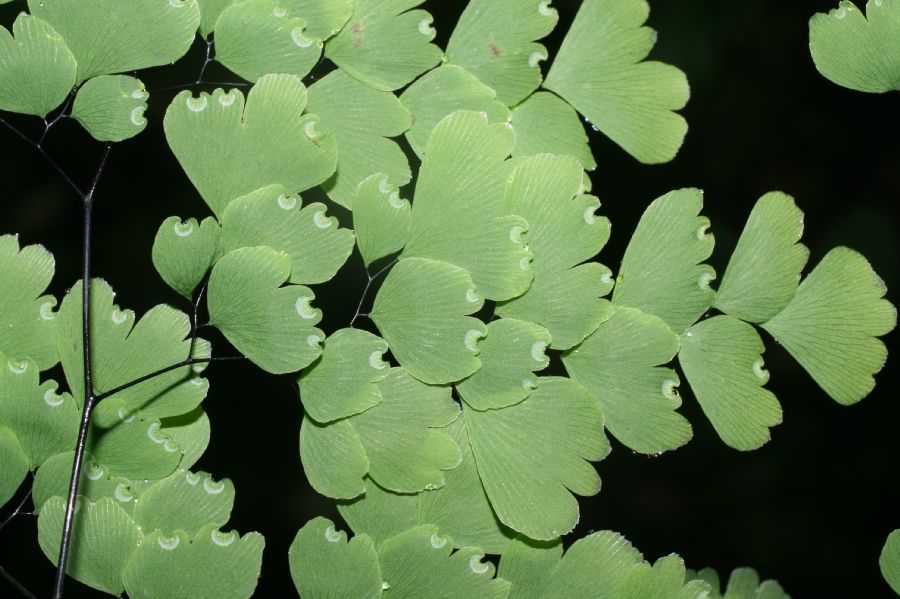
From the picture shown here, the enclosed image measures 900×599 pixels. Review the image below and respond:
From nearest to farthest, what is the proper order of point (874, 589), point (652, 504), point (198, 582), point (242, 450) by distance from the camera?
point (198, 582) → point (242, 450) → point (874, 589) → point (652, 504)

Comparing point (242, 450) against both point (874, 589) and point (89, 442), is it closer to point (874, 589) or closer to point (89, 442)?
point (89, 442)

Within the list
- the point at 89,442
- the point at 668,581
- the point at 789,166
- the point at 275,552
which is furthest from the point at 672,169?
the point at 89,442

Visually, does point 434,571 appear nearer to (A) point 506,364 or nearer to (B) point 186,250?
(A) point 506,364

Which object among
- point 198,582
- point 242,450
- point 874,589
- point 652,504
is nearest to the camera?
point 198,582

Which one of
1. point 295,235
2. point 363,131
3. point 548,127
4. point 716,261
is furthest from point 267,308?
point 716,261

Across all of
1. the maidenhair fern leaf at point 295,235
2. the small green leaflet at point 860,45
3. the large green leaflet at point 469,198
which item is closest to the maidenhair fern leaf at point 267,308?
the maidenhair fern leaf at point 295,235

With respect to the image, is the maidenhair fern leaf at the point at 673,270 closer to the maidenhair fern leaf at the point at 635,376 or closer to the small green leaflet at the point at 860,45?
the maidenhair fern leaf at the point at 635,376
